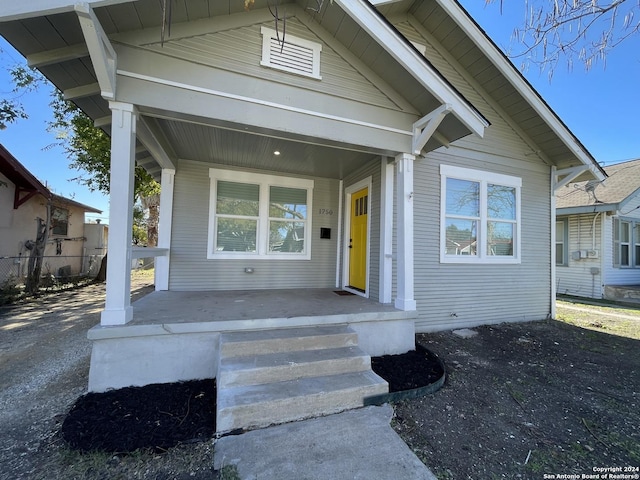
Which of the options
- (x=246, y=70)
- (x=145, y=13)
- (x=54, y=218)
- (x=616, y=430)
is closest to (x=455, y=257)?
(x=616, y=430)

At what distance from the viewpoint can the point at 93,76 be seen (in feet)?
9.70

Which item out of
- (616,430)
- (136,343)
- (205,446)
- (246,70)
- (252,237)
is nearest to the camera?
(205,446)

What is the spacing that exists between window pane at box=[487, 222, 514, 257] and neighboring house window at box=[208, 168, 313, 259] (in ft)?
11.4

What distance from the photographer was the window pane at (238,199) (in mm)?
5309

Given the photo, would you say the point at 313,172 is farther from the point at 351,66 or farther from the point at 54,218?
the point at 54,218

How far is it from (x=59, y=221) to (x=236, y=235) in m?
9.31

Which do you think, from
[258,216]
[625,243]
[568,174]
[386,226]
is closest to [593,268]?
[625,243]

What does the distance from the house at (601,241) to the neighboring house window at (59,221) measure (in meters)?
16.9

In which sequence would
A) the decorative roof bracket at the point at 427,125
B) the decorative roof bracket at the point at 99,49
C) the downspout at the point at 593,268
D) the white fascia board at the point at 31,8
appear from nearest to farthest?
the white fascia board at the point at 31,8
the decorative roof bracket at the point at 99,49
the decorative roof bracket at the point at 427,125
the downspout at the point at 593,268

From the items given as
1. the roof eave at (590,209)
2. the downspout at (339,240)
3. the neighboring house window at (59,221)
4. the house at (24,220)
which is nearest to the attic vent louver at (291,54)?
the downspout at (339,240)

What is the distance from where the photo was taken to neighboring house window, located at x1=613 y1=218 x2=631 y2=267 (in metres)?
8.76

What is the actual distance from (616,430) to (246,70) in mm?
4802

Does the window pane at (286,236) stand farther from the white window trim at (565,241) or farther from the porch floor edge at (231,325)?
the white window trim at (565,241)

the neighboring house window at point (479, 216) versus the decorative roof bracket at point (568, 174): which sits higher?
the decorative roof bracket at point (568, 174)
